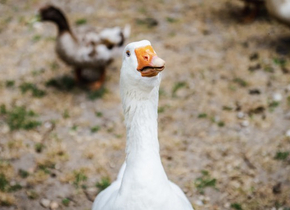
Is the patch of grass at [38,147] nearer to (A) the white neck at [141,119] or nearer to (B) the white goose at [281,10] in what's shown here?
(A) the white neck at [141,119]

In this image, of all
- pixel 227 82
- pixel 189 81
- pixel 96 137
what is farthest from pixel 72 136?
pixel 227 82

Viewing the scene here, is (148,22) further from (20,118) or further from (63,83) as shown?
(20,118)

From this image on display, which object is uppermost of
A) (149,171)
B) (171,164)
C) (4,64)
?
(149,171)

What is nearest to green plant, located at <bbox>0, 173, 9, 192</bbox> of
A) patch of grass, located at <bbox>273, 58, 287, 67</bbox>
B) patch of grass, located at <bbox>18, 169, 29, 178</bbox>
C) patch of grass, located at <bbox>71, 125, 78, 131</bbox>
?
patch of grass, located at <bbox>18, 169, 29, 178</bbox>

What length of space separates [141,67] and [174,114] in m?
2.70

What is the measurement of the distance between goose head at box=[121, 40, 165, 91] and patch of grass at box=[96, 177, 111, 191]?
1.80 m

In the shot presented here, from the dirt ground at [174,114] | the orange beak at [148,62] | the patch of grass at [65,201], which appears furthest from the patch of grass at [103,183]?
the orange beak at [148,62]

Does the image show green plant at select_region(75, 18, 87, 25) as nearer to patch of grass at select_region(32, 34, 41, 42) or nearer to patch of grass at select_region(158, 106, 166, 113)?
patch of grass at select_region(32, 34, 41, 42)

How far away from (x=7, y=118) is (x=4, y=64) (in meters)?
1.39

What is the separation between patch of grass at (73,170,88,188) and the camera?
371 cm

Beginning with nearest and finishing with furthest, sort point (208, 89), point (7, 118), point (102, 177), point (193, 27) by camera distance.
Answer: point (102, 177) → point (7, 118) → point (208, 89) → point (193, 27)

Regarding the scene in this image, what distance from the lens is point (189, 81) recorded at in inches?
202

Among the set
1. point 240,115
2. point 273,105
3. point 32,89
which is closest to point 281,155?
point 240,115

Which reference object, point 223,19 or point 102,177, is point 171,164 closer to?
point 102,177
